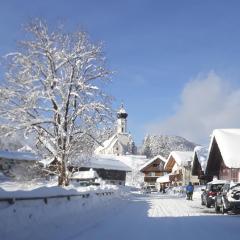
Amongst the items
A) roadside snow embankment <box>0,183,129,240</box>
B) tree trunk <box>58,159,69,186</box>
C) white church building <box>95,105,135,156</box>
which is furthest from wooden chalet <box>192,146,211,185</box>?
white church building <box>95,105,135,156</box>

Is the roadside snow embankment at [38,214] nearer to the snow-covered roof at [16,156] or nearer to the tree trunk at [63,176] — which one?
the tree trunk at [63,176]

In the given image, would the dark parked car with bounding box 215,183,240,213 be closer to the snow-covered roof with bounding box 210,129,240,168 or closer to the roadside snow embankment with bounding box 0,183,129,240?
the roadside snow embankment with bounding box 0,183,129,240

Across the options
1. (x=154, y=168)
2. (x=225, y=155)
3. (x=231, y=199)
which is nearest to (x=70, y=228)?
(x=231, y=199)

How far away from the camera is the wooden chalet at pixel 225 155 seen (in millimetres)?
47312

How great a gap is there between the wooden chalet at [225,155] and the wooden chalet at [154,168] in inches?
2261

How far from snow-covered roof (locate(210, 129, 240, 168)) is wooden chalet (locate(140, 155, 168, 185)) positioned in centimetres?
6364

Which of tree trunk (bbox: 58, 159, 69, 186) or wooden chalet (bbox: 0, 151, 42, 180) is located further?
wooden chalet (bbox: 0, 151, 42, 180)

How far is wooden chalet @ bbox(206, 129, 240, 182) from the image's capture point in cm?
4731

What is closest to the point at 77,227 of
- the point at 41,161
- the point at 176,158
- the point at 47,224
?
the point at 47,224

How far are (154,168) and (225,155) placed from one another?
69541 millimetres

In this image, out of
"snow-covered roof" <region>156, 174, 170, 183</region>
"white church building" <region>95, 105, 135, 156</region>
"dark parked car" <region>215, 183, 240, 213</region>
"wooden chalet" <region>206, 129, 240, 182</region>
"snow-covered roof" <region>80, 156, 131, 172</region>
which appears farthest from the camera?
"white church building" <region>95, 105, 135, 156</region>

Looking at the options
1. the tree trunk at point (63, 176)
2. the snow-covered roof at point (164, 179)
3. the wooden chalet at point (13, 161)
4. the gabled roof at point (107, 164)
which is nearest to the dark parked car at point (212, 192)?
the tree trunk at point (63, 176)

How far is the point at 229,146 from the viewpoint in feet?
160

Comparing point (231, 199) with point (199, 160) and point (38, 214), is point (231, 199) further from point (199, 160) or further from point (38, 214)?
point (199, 160)
